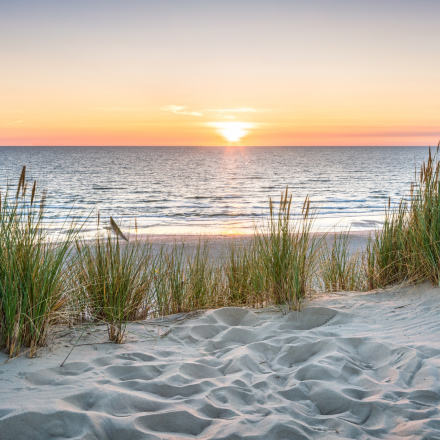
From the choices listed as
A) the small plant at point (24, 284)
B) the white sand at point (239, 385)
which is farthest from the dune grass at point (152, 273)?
the white sand at point (239, 385)

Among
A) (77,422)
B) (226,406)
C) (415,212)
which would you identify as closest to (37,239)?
(77,422)

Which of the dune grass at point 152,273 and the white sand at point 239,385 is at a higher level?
the dune grass at point 152,273

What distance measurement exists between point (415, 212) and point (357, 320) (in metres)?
1.41

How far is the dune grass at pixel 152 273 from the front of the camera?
7.68ft

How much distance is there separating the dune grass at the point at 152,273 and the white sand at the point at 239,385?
284mm

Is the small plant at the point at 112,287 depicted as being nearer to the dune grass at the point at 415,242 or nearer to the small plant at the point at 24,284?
the small plant at the point at 24,284

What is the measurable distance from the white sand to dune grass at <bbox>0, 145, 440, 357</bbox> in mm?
284

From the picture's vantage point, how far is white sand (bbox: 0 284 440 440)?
1664 mm

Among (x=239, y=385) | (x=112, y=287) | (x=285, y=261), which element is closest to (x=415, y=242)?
(x=285, y=261)

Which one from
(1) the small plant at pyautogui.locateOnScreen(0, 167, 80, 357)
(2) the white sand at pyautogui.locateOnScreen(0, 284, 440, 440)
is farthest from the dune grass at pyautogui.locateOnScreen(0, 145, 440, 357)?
(2) the white sand at pyautogui.locateOnScreen(0, 284, 440, 440)

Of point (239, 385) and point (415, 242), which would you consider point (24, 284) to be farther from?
point (415, 242)

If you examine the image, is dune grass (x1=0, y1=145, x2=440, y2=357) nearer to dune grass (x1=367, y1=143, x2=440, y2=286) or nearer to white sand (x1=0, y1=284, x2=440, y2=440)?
dune grass (x1=367, y1=143, x2=440, y2=286)

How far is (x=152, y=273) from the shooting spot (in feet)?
11.8

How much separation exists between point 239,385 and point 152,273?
174cm
